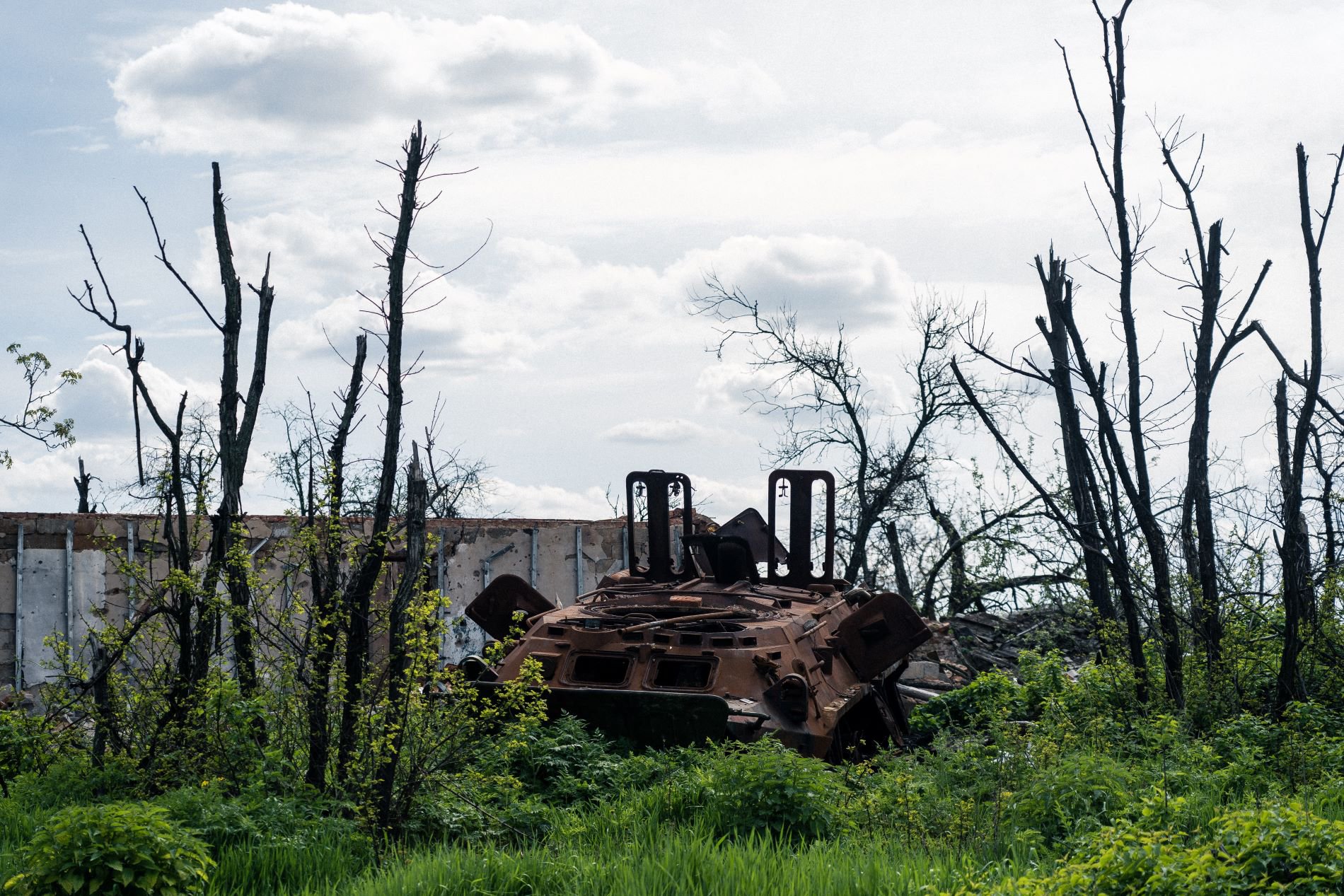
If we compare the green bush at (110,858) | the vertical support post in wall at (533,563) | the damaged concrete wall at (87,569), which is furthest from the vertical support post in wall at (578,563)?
the green bush at (110,858)

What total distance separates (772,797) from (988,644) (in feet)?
45.8

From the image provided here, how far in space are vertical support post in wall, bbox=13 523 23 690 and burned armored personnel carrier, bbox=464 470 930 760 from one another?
7.33 metres

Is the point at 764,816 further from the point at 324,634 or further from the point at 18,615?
the point at 18,615

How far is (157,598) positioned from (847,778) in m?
5.19

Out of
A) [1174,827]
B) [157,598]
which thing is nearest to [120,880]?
[157,598]

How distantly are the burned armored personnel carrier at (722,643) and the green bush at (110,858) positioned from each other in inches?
172

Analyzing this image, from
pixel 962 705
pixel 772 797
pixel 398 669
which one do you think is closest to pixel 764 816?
pixel 772 797

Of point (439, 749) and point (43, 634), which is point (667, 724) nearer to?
point (439, 749)

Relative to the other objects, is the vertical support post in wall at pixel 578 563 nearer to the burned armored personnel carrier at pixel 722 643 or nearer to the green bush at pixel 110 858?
the burned armored personnel carrier at pixel 722 643

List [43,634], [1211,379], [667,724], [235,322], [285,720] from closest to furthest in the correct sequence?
[285,720], [667,724], [235,322], [1211,379], [43,634]

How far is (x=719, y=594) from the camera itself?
38.8ft

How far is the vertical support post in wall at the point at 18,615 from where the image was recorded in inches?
637

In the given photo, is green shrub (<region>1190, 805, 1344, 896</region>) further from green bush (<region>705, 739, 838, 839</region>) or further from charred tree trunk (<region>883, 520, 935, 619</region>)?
charred tree trunk (<region>883, 520, 935, 619</region>)

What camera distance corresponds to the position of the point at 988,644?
2058 cm
